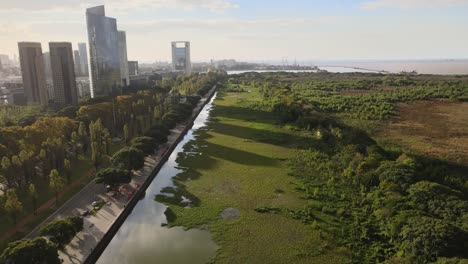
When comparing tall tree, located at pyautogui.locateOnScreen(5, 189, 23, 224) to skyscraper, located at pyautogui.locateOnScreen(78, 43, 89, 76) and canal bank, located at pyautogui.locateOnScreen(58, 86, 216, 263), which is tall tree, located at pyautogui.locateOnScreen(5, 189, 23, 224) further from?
skyscraper, located at pyautogui.locateOnScreen(78, 43, 89, 76)

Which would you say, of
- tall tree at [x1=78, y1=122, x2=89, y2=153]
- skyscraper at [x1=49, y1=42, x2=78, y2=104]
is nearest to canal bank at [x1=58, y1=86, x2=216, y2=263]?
tall tree at [x1=78, y1=122, x2=89, y2=153]

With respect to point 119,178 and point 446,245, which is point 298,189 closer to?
point 446,245

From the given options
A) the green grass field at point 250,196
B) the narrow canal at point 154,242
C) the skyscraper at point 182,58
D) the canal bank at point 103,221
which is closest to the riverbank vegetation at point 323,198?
the green grass field at point 250,196

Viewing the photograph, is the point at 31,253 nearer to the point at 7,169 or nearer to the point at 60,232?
the point at 60,232

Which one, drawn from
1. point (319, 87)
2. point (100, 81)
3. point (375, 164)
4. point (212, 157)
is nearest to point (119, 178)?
point (212, 157)

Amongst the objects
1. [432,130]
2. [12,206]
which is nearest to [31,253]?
[12,206]

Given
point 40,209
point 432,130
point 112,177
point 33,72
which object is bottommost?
point 40,209
